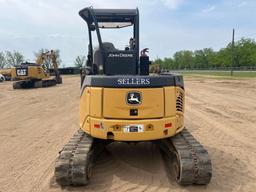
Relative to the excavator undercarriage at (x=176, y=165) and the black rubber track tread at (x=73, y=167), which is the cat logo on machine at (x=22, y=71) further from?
the black rubber track tread at (x=73, y=167)

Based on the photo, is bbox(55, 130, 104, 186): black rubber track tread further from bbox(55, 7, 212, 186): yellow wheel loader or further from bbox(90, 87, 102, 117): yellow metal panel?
bbox(90, 87, 102, 117): yellow metal panel

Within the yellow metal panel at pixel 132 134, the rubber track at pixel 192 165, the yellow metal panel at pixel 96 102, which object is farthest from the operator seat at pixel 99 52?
the rubber track at pixel 192 165

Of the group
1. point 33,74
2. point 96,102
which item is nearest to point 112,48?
point 96,102

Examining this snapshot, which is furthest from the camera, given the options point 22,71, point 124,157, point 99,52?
point 22,71

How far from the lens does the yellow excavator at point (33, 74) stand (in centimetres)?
2726

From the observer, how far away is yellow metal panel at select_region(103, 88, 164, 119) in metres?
5.30

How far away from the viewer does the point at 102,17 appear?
6.59m

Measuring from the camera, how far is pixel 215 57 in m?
97.8

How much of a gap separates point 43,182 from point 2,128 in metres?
5.35

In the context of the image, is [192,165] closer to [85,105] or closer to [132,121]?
[132,121]

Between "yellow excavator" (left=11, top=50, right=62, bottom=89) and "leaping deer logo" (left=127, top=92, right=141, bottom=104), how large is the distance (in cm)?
2337

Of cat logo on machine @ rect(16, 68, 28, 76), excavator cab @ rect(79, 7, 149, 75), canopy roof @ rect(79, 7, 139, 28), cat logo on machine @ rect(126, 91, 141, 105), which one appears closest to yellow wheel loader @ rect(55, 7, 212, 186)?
cat logo on machine @ rect(126, 91, 141, 105)

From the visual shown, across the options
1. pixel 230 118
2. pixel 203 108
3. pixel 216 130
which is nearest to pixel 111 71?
pixel 216 130

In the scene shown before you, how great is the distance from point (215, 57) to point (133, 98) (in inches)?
3790
